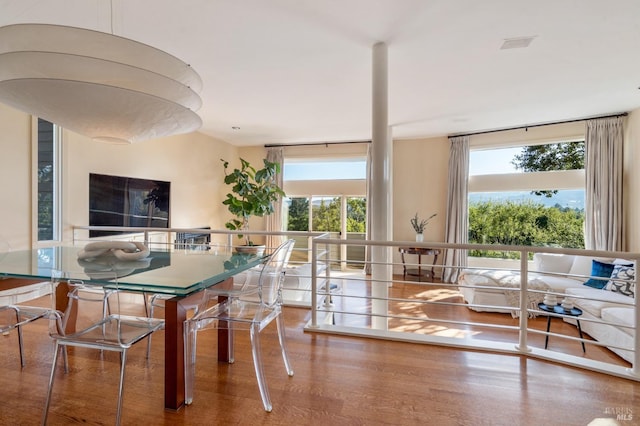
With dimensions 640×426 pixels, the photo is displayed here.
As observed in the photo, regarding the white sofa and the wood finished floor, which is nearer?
the wood finished floor

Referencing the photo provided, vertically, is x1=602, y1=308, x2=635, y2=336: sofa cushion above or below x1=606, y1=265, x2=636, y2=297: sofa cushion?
below

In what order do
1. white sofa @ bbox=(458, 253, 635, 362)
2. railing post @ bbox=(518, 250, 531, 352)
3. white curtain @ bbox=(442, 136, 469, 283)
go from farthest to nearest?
white curtain @ bbox=(442, 136, 469, 283)
white sofa @ bbox=(458, 253, 635, 362)
railing post @ bbox=(518, 250, 531, 352)

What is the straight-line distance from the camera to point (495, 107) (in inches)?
182

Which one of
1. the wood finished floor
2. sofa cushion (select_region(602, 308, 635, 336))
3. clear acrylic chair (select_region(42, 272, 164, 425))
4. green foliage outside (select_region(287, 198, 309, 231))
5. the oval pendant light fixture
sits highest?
the oval pendant light fixture

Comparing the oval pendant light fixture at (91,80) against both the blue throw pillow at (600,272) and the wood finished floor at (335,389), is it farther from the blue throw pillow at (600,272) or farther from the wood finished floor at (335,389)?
the blue throw pillow at (600,272)

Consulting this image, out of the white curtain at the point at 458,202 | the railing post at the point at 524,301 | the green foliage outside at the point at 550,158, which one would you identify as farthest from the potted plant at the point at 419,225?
the railing post at the point at 524,301

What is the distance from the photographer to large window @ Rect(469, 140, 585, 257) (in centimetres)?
541

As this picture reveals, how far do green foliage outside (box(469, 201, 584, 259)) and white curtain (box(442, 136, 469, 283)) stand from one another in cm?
31

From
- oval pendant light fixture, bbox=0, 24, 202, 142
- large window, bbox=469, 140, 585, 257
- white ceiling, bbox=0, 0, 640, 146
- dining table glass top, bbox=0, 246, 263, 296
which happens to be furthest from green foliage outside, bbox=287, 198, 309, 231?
oval pendant light fixture, bbox=0, 24, 202, 142

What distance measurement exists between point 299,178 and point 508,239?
15.5 ft

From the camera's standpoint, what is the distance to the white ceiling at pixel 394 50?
2320mm

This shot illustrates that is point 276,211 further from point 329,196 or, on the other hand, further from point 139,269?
point 139,269

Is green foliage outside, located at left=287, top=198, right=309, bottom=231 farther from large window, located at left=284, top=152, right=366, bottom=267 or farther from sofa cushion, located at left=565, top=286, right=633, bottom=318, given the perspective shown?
sofa cushion, located at left=565, top=286, right=633, bottom=318

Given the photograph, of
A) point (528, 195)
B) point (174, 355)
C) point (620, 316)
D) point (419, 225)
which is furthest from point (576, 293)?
point (174, 355)
